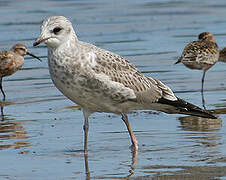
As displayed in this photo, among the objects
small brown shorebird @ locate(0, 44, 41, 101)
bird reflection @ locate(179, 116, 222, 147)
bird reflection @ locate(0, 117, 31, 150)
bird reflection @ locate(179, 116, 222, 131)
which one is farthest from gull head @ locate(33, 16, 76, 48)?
small brown shorebird @ locate(0, 44, 41, 101)

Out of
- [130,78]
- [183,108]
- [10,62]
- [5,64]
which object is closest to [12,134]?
[130,78]

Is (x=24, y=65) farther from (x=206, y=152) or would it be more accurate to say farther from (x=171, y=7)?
(x=171, y=7)

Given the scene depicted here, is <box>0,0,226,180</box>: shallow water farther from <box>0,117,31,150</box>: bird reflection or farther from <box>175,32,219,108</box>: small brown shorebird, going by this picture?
<box>175,32,219,108</box>: small brown shorebird

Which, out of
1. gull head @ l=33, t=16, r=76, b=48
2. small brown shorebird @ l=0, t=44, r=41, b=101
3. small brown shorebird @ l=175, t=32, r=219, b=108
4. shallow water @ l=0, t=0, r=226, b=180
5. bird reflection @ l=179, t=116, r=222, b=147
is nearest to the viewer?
shallow water @ l=0, t=0, r=226, b=180

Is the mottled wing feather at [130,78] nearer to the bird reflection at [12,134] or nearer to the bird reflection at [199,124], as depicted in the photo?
the bird reflection at [199,124]

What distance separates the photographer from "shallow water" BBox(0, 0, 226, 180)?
7.41 m

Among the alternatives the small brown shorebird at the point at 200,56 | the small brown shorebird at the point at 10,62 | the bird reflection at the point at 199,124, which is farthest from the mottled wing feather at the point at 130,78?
the small brown shorebird at the point at 10,62

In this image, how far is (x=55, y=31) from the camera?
26.0ft

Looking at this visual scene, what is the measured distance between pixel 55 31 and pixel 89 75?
0.59m

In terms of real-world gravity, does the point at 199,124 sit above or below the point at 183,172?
below

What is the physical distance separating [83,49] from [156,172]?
166 cm

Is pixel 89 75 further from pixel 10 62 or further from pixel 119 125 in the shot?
pixel 10 62

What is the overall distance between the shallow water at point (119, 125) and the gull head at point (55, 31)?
1216mm

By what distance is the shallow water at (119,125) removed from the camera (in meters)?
7.41
